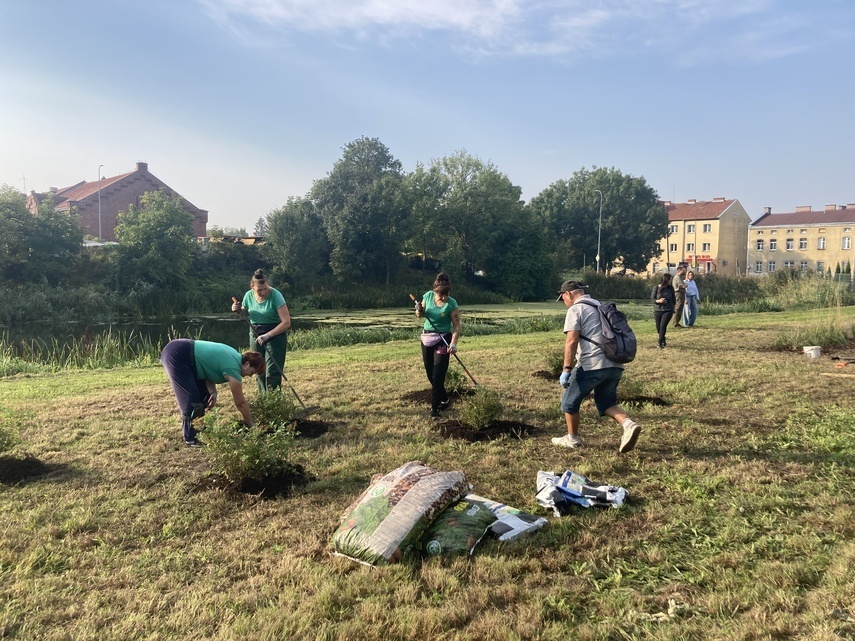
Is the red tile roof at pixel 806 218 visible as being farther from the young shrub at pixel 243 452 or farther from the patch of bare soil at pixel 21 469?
the patch of bare soil at pixel 21 469

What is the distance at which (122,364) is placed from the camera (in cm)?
1302

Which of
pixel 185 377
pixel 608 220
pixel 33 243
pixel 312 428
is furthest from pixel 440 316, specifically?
pixel 608 220

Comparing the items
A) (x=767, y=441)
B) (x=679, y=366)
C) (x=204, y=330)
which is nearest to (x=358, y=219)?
(x=204, y=330)

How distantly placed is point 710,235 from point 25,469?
76016mm

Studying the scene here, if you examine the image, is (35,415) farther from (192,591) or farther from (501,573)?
(501,573)

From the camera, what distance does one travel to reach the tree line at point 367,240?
32.0m

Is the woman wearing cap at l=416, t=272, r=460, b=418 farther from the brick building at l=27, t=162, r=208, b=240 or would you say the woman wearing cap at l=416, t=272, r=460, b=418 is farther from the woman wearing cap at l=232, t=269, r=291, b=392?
the brick building at l=27, t=162, r=208, b=240

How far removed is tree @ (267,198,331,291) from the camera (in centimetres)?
3894

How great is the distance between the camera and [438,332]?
6.50m

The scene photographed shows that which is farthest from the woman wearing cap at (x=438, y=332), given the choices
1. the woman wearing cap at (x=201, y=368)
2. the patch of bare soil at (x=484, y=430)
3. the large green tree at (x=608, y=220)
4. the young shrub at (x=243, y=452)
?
the large green tree at (x=608, y=220)

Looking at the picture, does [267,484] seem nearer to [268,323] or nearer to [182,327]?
[268,323]

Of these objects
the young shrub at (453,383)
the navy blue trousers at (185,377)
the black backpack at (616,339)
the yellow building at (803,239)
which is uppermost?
the yellow building at (803,239)

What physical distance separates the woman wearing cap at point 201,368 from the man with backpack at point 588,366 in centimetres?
295

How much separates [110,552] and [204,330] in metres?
19.5
